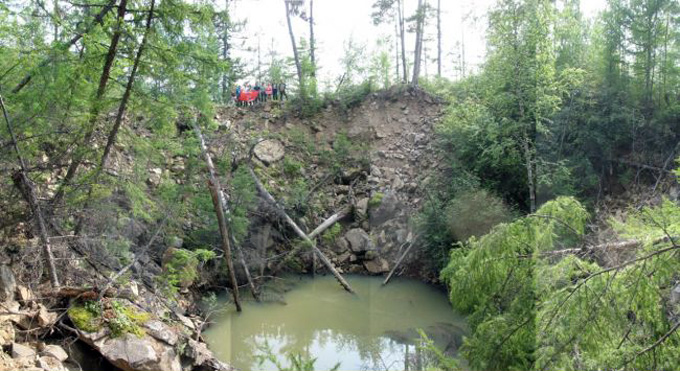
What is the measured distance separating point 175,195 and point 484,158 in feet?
27.0

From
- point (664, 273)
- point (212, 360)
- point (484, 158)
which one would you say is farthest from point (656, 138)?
point (212, 360)

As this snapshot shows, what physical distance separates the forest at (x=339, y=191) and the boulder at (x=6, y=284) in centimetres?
3

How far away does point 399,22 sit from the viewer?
23.3 meters

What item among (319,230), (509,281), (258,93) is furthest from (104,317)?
(258,93)

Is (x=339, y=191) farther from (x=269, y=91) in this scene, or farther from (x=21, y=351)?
(x=21, y=351)

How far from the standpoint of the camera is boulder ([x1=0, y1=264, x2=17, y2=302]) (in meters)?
5.27

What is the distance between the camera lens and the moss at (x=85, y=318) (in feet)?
18.3

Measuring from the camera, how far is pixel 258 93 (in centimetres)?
1919

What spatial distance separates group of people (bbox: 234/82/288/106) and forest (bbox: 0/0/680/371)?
0.83 feet

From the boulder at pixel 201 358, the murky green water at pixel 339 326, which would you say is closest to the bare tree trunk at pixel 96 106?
the boulder at pixel 201 358

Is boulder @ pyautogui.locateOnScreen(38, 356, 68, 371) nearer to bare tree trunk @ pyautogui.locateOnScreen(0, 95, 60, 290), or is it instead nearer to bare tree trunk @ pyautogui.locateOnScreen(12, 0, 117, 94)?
bare tree trunk @ pyautogui.locateOnScreen(0, 95, 60, 290)

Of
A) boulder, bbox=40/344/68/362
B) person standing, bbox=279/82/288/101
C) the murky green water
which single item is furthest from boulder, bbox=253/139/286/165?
boulder, bbox=40/344/68/362

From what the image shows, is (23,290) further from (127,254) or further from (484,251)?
(484,251)

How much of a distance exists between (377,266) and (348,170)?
13.8 feet
